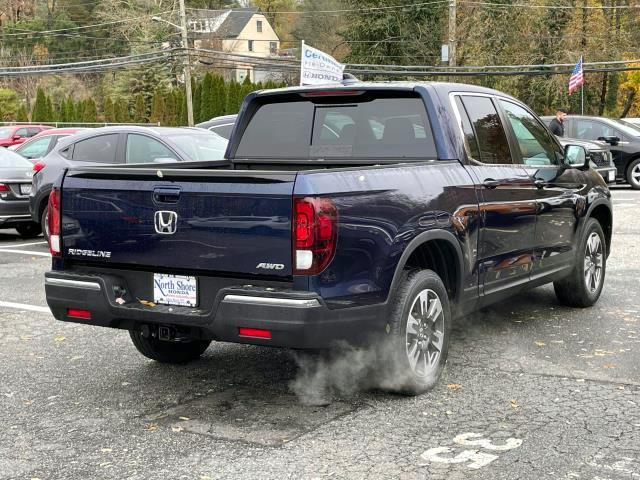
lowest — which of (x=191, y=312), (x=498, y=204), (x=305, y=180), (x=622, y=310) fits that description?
(x=622, y=310)

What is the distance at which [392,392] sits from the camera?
5348 millimetres

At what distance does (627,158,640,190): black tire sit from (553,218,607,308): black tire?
44.0 ft

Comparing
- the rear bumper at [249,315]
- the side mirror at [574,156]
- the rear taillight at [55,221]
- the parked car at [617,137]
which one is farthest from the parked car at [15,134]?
the rear bumper at [249,315]

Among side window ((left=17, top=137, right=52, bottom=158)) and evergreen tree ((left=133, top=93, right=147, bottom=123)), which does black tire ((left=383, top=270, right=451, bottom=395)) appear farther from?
evergreen tree ((left=133, top=93, right=147, bottom=123))

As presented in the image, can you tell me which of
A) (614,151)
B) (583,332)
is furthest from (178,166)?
(614,151)

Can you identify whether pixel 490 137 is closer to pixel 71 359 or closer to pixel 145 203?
pixel 145 203

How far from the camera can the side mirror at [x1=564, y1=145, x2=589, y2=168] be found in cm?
743

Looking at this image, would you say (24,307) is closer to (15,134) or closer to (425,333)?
(425,333)

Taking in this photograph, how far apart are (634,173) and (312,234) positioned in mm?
17919

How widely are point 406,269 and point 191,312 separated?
1.40 meters

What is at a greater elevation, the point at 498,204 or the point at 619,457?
the point at 498,204

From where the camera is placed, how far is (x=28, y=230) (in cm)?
1473

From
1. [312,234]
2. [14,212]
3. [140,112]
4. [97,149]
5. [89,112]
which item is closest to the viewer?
[312,234]

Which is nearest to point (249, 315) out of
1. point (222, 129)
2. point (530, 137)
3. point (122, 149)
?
point (530, 137)
